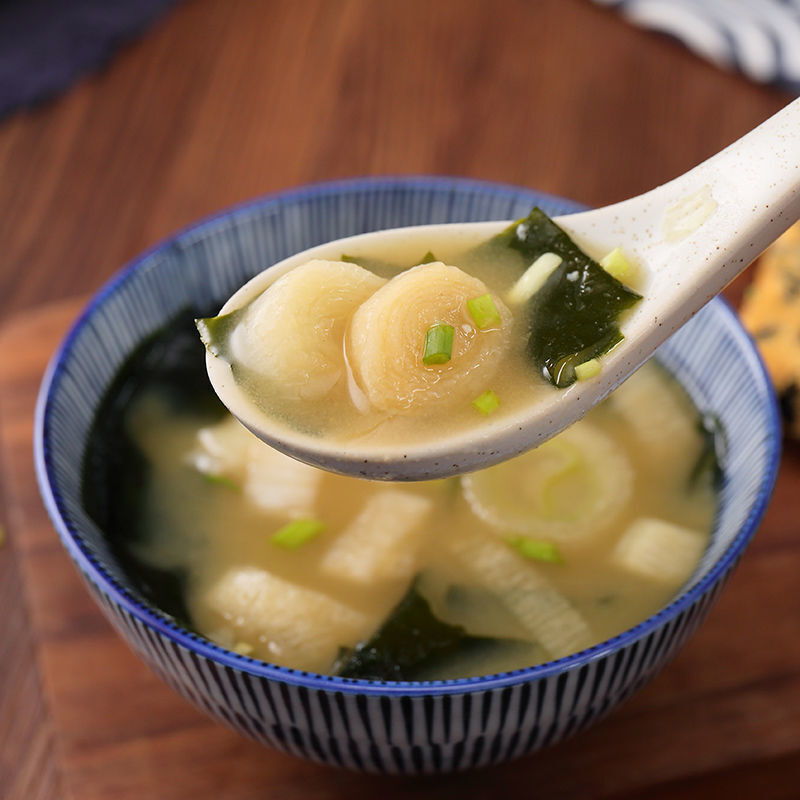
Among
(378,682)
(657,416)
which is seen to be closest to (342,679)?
(378,682)

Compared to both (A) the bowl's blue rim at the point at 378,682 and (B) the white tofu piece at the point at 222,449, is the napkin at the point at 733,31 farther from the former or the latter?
(B) the white tofu piece at the point at 222,449

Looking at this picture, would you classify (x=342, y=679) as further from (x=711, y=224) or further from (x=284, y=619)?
(x=711, y=224)

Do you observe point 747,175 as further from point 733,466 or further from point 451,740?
point 451,740

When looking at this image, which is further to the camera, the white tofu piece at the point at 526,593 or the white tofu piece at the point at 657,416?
the white tofu piece at the point at 657,416

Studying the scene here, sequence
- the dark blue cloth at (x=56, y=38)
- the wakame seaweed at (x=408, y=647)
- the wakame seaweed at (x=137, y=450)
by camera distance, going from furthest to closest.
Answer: the dark blue cloth at (x=56, y=38), the wakame seaweed at (x=137, y=450), the wakame seaweed at (x=408, y=647)

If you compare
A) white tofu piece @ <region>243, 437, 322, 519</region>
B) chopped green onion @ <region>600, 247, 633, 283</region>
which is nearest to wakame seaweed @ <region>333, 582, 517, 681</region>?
white tofu piece @ <region>243, 437, 322, 519</region>

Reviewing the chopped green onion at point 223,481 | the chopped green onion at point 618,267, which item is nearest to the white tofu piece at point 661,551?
the chopped green onion at point 618,267

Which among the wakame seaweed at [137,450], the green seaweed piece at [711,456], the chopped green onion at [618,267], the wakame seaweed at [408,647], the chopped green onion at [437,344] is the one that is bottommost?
the wakame seaweed at [137,450]
